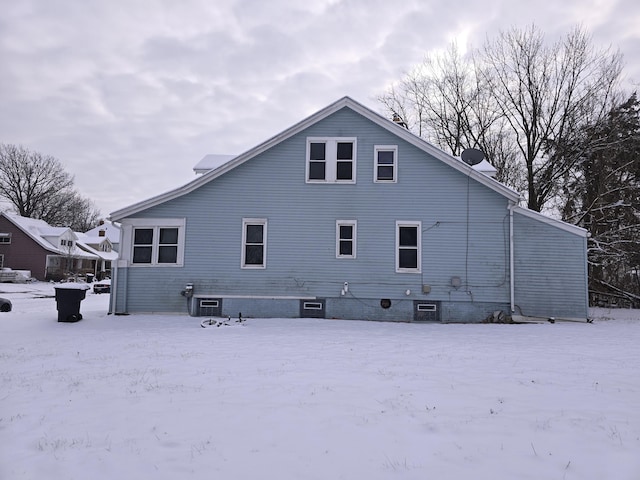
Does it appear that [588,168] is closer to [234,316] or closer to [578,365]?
[578,365]

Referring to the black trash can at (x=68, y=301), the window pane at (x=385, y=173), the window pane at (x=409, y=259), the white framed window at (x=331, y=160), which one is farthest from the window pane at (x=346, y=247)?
the black trash can at (x=68, y=301)

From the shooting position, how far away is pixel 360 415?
4770 millimetres

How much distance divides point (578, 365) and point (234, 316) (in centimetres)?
973

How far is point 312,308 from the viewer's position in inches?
544

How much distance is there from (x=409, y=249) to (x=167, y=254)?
7.95 m

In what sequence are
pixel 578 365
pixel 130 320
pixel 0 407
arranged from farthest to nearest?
1. pixel 130 320
2. pixel 578 365
3. pixel 0 407

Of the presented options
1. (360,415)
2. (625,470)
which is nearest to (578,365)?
(625,470)

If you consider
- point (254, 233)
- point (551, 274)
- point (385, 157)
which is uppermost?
point (385, 157)

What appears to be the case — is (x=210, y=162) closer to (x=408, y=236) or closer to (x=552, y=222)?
(x=408, y=236)

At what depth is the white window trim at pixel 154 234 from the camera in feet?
46.1

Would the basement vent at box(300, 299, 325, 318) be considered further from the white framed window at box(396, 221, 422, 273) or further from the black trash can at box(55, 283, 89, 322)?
the black trash can at box(55, 283, 89, 322)

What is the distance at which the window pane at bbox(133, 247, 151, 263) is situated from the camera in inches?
557

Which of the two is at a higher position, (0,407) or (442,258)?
(442,258)

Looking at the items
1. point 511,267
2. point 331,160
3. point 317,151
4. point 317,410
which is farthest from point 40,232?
point 317,410
